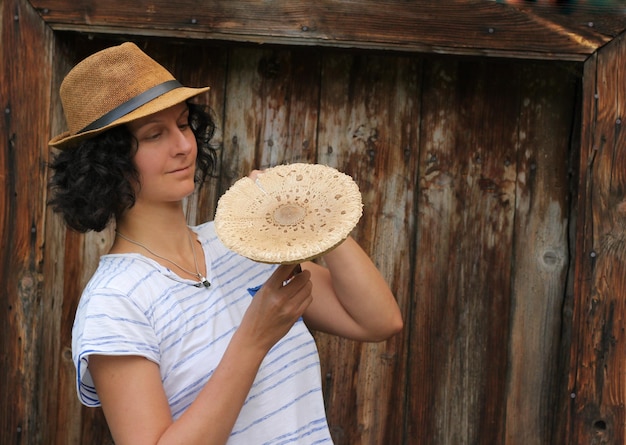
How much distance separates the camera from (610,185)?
2.23 meters

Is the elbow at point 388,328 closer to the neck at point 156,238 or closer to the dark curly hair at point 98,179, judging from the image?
the neck at point 156,238

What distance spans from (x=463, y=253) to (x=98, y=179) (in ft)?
4.11

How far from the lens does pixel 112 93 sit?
1.68 meters

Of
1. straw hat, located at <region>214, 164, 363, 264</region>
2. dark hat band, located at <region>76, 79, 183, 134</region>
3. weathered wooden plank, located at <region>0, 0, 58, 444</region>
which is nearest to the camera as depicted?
straw hat, located at <region>214, 164, 363, 264</region>

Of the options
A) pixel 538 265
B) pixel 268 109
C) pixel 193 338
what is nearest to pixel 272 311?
pixel 193 338

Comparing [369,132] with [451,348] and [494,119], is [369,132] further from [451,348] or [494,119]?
[451,348]

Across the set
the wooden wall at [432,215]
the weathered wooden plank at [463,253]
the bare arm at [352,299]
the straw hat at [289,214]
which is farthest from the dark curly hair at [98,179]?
the weathered wooden plank at [463,253]

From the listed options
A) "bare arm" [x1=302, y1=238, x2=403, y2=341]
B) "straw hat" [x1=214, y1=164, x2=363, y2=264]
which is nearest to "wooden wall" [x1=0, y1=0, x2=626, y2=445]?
"bare arm" [x1=302, y1=238, x2=403, y2=341]

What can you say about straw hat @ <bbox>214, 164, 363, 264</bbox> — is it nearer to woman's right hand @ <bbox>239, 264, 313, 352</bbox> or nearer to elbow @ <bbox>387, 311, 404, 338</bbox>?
woman's right hand @ <bbox>239, 264, 313, 352</bbox>

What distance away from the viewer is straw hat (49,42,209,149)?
1.67m

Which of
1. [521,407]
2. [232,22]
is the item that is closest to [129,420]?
[232,22]

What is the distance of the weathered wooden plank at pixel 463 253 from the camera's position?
2.54m

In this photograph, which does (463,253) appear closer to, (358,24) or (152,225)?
(358,24)

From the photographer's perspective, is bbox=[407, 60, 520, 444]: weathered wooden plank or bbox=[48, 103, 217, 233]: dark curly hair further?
bbox=[407, 60, 520, 444]: weathered wooden plank
